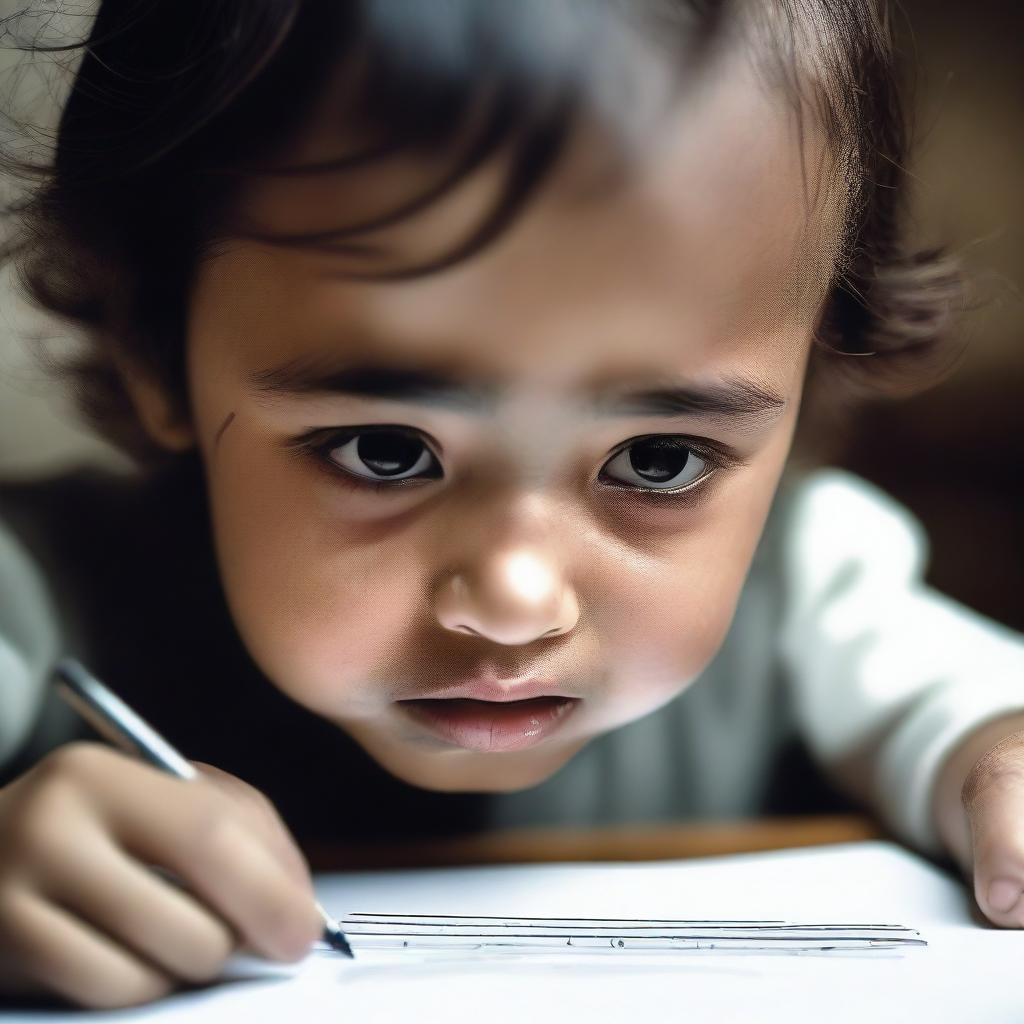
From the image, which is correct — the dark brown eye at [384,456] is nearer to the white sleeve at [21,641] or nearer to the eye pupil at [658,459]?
the eye pupil at [658,459]

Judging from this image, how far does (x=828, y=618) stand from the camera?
0.59m

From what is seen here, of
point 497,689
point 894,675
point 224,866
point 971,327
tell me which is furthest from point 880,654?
point 224,866

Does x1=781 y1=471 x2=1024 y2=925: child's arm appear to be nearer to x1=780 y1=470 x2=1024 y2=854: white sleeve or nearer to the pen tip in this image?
x1=780 y1=470 x2=1024 y2=854: white sleeve

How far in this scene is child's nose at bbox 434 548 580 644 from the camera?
1.02 ft

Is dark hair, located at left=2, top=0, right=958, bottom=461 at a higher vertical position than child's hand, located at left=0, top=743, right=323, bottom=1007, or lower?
higher

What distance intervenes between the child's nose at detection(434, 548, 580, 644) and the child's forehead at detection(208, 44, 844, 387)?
6 centimetres

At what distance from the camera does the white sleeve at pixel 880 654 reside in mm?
459

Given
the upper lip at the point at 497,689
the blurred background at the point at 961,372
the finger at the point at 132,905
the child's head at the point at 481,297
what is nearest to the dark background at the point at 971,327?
the blurred background at the point at 961,372

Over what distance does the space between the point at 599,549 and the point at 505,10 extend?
0.14 metres

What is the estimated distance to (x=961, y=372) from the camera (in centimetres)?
63

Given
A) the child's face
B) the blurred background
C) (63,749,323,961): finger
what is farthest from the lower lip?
the blurred background

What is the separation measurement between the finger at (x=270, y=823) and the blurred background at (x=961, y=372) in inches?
8.9

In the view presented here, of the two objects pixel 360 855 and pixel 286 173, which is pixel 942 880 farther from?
pixel 286 173

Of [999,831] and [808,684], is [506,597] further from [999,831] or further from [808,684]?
[808,684]
